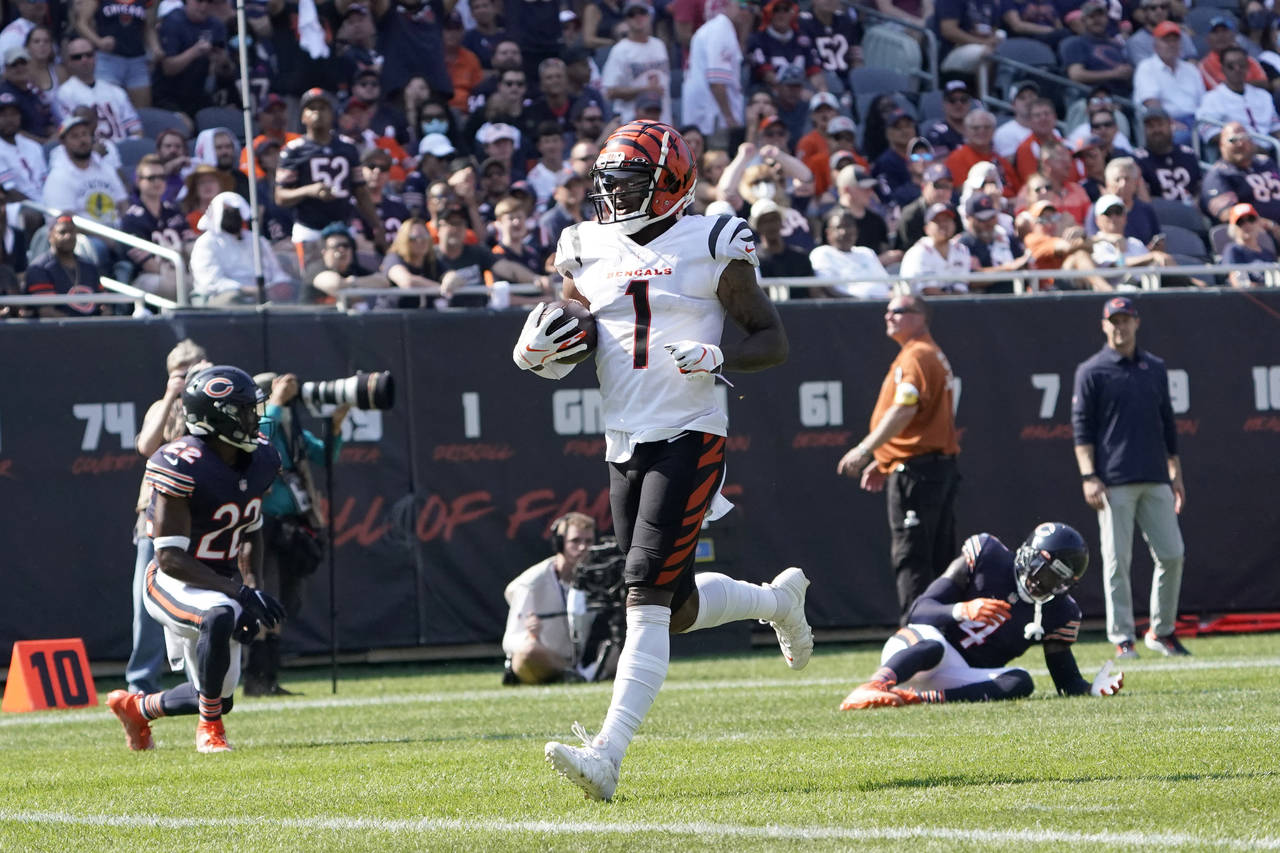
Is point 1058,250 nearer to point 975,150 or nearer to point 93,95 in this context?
point 975,150

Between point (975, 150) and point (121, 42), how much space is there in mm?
7083

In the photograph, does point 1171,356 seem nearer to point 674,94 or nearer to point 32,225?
point 674,94

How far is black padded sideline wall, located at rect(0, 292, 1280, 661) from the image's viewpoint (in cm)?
1180

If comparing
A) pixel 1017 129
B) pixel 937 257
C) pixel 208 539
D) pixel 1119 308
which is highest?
pixel 1017 129

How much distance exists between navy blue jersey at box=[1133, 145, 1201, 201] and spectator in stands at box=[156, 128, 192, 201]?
793 cm

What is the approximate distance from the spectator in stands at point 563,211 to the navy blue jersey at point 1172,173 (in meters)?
5.17

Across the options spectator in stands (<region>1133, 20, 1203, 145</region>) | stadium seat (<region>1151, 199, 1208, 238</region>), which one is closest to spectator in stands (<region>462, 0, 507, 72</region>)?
stadium seat (<region>1151, 199, 1208, 238</region>)

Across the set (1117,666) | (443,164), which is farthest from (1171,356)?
(443,164)

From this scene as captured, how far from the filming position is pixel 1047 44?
A: 60.4 ft

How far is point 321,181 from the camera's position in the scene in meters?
13.3

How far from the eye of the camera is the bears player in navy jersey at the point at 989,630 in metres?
8.07

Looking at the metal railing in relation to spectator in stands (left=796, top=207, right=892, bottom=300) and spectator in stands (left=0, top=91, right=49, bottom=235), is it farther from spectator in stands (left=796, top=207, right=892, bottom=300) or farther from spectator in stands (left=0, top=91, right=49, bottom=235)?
spectator in stands (left=796, top=207, right=892, bottom=300)

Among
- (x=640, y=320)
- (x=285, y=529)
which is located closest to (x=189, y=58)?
(x=285, y=529)

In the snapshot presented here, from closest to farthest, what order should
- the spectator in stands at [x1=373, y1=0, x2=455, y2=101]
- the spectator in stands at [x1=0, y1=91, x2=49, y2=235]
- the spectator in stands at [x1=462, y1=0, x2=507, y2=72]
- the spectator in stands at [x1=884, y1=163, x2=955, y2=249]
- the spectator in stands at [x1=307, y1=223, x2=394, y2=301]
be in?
the spectator in stands at [x1=307, y1=223, x2=394, y2=301] < the spectator in stands at [x1=0, y1=91, x2=49, y2=235] < the spectator in stands at [x1=884, y1=163, x2=955, y2=249] < the spectator in stands at [x1=373, y1=0, x2=455, y2=101] < the spectator in stands at [x1=462, y1=0, x2=507, y2=72]
